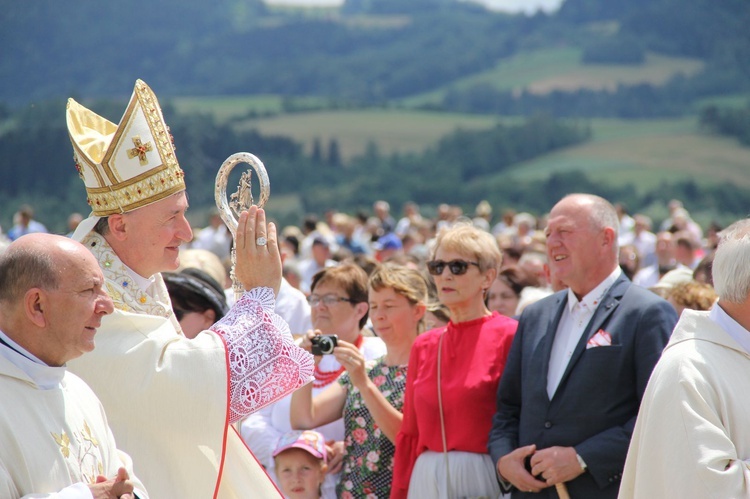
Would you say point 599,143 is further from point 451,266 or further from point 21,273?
point 21,273

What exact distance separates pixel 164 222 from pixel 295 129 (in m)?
50.7

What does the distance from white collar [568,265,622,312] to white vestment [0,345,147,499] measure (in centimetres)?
228

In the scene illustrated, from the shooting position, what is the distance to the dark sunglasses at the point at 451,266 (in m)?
4.86

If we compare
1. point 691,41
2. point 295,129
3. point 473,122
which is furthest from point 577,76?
point 295,129

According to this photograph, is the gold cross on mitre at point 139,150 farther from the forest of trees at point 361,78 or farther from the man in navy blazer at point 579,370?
the forest of trees at point 361,78

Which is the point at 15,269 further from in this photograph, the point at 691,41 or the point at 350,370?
the point at 691,41

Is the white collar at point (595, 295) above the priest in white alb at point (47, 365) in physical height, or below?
below

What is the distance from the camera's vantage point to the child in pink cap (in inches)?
198

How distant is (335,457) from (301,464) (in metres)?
0.18

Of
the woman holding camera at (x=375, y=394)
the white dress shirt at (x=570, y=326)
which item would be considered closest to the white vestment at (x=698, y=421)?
the white dress shirt at (x=570, y=326)

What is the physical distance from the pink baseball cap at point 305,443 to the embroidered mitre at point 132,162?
169 cm

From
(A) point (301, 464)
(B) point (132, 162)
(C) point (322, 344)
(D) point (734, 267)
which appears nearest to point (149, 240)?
(B) point (132, 162)

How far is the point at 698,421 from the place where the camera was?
3.41 meters

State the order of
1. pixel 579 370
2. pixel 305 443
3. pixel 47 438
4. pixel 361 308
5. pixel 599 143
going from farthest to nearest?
pixel 599 143 → pixel 361 308 → pixel 305 443 → pixel 579 370 → pixel 47 438
